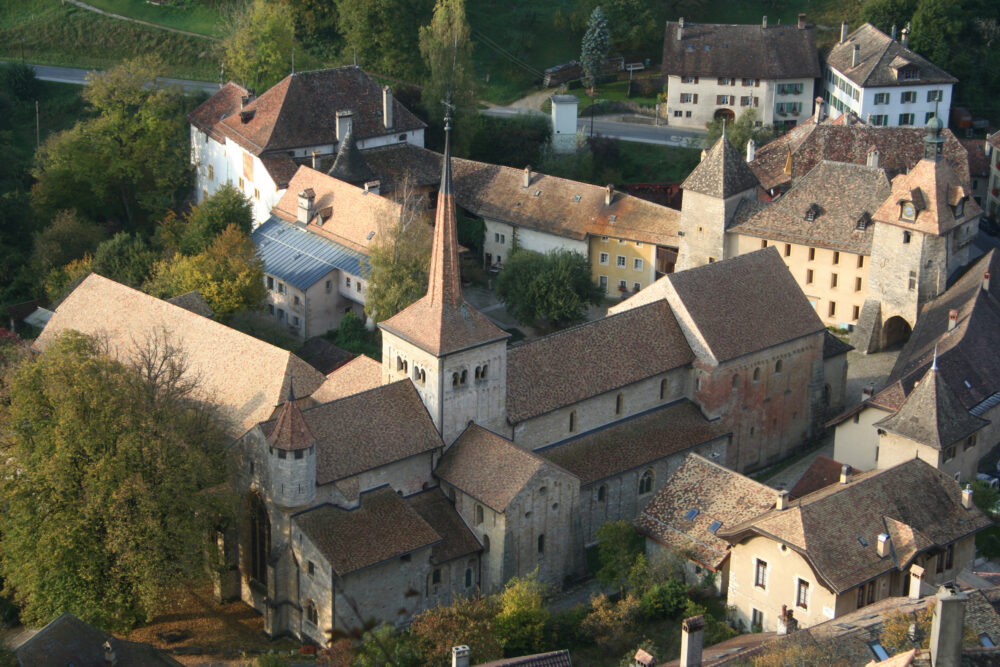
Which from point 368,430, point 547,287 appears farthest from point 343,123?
point 368,430

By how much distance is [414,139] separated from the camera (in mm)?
115000

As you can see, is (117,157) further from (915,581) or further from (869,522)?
(915,581)

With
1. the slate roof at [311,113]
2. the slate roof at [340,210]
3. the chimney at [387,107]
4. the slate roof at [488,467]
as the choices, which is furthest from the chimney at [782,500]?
the chimney at [387,107]

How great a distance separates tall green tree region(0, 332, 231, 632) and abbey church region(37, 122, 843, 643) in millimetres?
3739

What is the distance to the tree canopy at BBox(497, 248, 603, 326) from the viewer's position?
313 feet

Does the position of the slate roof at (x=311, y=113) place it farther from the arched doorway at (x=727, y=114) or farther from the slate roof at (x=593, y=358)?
the slate roof at (x=593, y=358)

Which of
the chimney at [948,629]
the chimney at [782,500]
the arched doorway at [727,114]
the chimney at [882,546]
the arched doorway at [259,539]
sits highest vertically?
the chimney at [948,629]

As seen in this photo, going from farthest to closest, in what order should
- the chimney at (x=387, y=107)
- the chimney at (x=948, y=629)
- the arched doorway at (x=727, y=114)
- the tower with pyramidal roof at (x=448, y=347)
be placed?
1. the arched doorway at (x=727, y=114)
2. the chimney at (x=387, y=107)
3. the tower with pyramidal roof at (x=448, y=347)
4. the chimney at (x=948, y=629)

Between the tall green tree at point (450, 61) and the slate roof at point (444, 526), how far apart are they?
178 feet

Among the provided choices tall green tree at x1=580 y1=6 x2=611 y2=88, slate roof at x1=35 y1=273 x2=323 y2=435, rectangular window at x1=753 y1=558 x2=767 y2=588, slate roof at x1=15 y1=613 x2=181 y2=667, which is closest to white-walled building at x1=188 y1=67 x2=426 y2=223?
tall green tree at x1=580 y1=6 x2=611 y2=88

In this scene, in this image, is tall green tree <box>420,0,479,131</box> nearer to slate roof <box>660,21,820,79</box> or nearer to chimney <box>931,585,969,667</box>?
slate roof <box>660,21,820,79</box>

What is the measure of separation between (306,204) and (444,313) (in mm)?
33127

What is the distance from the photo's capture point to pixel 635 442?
77.9 metres

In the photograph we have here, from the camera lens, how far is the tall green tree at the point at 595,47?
13138 cm
